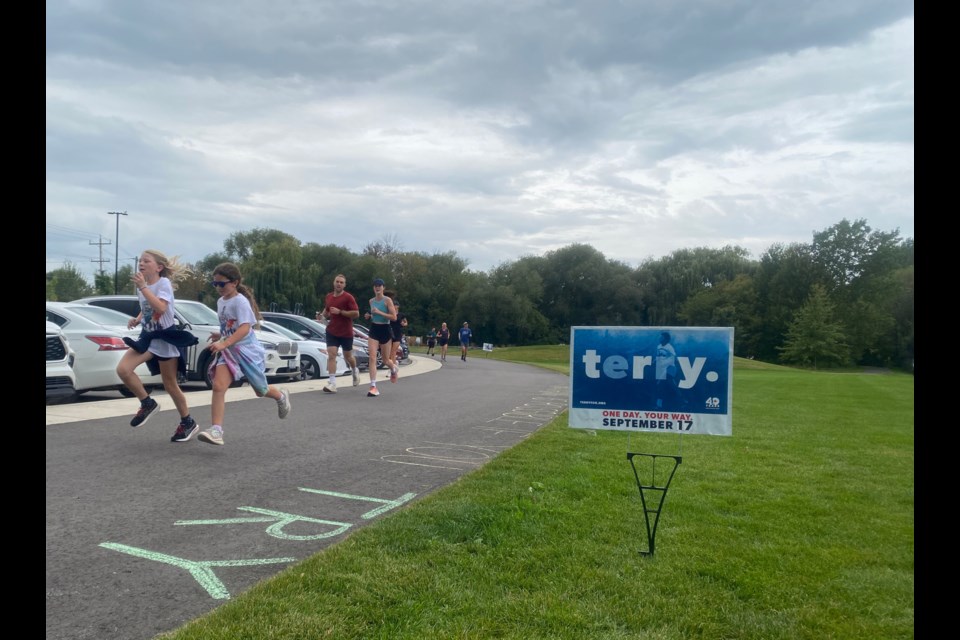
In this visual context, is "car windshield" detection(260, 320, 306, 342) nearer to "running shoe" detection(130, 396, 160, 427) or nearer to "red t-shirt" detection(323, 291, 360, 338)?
"red t-shirt" detection(323, 291, 360, 338)

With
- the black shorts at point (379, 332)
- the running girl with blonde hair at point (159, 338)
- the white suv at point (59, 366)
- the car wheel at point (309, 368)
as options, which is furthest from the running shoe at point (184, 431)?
the car wheel at point (309, 368)

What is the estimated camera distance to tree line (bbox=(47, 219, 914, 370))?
4609 centimetres

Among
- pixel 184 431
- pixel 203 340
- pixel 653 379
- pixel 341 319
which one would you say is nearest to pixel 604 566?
pixel 653 379

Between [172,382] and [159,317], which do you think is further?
[172,382]

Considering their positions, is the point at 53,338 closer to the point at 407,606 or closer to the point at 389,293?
the point at 389,293

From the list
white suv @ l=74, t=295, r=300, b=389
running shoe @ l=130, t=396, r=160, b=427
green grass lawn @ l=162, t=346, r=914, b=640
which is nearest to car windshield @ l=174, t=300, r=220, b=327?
white suv @ l=74, t=295, r=300, b=389

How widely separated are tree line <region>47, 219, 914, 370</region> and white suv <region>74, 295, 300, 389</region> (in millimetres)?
33544

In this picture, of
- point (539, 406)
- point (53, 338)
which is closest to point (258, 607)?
point (53, 338)

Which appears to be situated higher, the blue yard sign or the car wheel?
the blue yard sign

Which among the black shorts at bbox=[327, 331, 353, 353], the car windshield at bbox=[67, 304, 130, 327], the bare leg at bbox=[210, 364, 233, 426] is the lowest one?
the bare leg at bbox=[210, 364, 233, 426]

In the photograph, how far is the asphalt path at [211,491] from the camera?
11.5 feet

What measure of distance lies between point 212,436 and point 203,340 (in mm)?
7067

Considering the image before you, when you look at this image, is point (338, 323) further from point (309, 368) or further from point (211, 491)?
point (211, 491)

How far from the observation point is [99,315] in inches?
482
